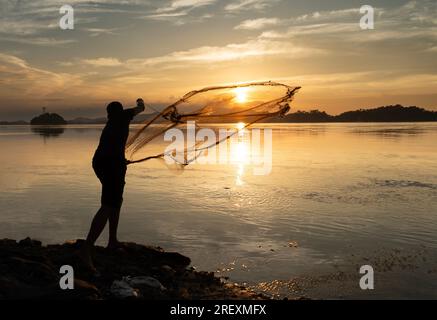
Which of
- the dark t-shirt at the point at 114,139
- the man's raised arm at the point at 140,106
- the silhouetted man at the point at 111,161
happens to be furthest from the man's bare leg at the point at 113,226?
the man's raised arm at the point at 140,106

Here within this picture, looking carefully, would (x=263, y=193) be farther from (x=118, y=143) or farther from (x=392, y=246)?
(x=118, y=143)

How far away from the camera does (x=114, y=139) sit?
6859 millimetres

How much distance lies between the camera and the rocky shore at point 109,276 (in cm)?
559

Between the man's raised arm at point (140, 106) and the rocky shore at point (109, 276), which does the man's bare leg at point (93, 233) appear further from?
the man's raised arm at point (140, 106)

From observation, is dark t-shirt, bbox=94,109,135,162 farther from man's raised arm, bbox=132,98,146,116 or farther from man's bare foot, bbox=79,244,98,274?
man's bare foot, bbox=79,244,98,274

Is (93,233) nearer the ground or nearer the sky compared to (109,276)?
nearer the sky

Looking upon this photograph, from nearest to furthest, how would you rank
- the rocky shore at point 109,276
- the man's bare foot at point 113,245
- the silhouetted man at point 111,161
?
the rocky shore at point 109,276, the silhouetted man at point 111,161, the man's bare foot at point 113,245

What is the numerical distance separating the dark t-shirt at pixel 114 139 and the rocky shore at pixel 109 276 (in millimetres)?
1663

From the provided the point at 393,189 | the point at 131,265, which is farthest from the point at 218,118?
the point at 393,189

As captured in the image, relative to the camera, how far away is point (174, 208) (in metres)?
13.0

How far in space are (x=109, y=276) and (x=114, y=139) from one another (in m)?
2.07

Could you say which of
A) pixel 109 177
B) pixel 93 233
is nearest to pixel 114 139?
pixel 109 177

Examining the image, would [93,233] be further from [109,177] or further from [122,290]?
[122,290]

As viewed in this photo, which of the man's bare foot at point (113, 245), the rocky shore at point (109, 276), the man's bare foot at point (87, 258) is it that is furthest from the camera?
the man's bare foot at point (113, 245)
